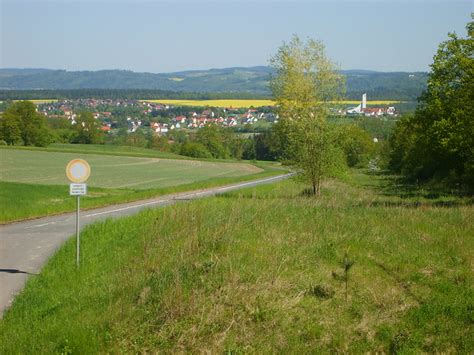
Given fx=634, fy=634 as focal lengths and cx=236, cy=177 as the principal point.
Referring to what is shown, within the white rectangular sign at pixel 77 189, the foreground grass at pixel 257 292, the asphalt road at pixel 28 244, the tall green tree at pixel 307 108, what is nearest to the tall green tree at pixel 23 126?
the tall green tree at pixel 307 108

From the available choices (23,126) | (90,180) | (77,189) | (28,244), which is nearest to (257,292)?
(77,189)

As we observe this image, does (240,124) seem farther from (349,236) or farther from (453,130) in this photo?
(349,236)

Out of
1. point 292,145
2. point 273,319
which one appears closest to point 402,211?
point 273,319

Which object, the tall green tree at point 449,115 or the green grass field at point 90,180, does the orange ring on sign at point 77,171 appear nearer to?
the green grass field at point 90,180

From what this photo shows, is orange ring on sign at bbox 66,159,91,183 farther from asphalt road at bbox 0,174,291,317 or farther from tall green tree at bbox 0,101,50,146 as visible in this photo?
tall green tree at bbox 0,101,50,146

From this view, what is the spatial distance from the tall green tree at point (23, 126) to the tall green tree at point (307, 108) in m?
67.5

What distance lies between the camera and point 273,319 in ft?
34.0

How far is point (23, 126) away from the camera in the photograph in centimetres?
10750

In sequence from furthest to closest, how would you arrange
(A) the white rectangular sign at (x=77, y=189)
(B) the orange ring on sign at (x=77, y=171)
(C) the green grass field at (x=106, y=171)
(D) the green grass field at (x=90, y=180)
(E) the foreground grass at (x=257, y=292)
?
1. (C) the green grass field at (x=106, y=171)
2. (D) the green grass field at (x=90, y=180)
3. (B) the orange ring on sign at (x=77, y=171)
4. (A) the white rectangular sign at (x=77, y=189)
5. (E) the foreground grass at (x=257, y=292)

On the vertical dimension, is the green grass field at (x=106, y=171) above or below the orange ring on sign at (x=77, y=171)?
below

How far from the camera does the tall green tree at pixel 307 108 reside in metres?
31.9

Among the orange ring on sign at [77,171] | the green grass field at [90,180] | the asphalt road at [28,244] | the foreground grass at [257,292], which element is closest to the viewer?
the foreground grass at [257,292]

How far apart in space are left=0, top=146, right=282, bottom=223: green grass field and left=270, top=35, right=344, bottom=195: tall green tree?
8168 mm

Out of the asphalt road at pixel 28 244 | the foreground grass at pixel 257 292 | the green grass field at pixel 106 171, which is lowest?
the green grass field at pixel 106 171
